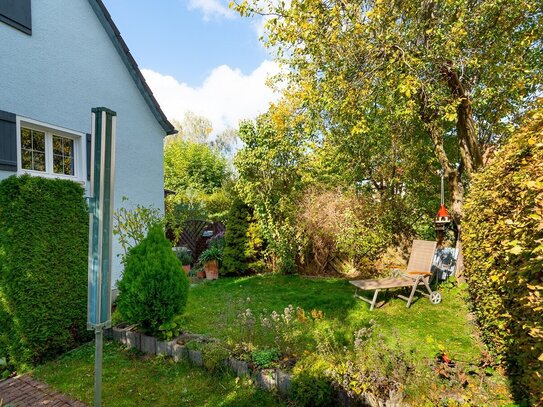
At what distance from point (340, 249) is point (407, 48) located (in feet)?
17.4

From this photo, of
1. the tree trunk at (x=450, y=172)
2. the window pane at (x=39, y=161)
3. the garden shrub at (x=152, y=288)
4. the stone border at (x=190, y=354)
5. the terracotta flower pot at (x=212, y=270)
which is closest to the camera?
the stone border at (x=190, y=354)

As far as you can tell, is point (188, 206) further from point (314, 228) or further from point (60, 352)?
point (60, 352)

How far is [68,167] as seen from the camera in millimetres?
5992

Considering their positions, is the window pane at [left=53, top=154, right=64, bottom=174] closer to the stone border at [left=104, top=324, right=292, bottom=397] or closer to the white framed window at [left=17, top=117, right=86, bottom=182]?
the white framed window at [left=17, top=117, right=86, bottom=182]

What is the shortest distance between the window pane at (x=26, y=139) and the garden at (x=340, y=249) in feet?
4.87

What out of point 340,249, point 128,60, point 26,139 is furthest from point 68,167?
point 340,249

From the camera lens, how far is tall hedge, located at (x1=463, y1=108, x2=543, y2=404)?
1884 mm

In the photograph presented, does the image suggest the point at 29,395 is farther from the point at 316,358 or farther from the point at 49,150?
the point at 49,150

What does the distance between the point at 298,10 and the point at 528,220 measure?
4925 millimetres

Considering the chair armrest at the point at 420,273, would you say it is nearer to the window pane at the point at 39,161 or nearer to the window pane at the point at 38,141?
the window pane at the point at 39,161

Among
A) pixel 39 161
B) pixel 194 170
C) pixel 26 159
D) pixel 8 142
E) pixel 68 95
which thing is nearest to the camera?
pixel 8 142

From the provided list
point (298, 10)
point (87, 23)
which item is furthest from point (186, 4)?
point (298, 10)

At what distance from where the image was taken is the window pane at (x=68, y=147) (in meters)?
5.97

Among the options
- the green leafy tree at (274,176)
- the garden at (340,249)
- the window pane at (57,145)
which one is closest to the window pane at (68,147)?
the window pane at (57,145)
